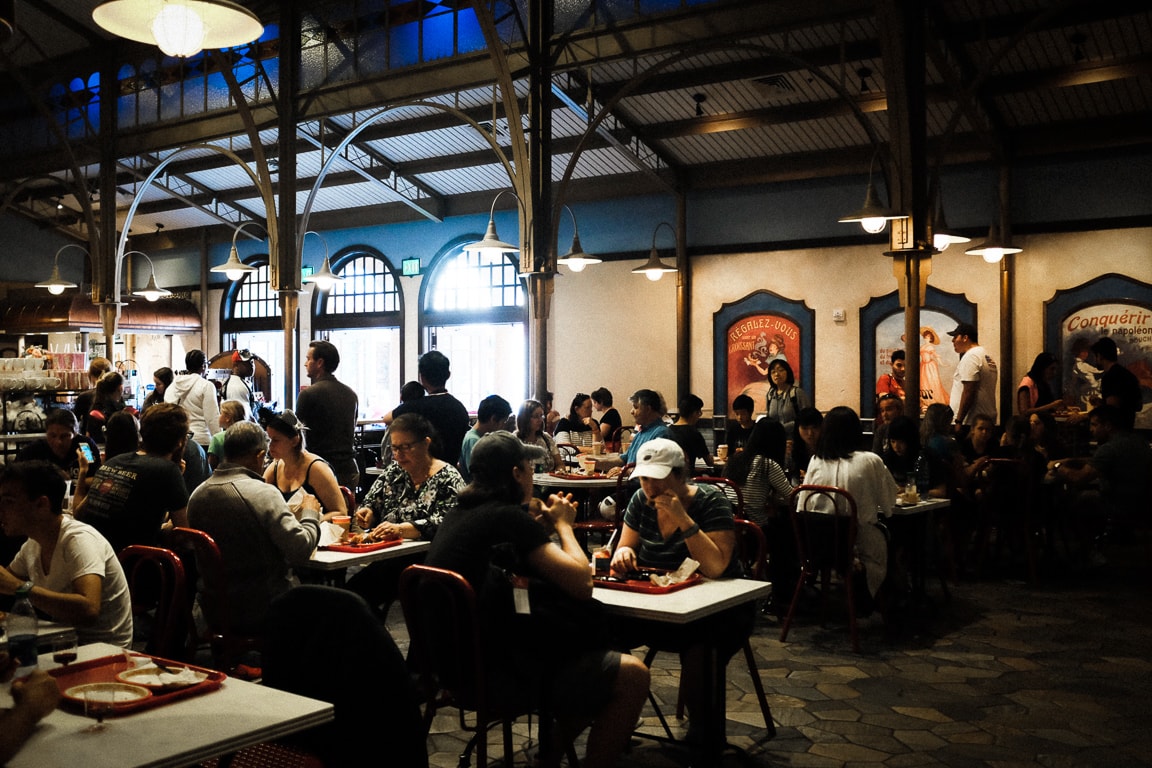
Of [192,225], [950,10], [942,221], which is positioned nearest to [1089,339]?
[942,221]

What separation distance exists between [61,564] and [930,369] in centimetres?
1036

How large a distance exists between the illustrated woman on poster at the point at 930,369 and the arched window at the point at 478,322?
584cm

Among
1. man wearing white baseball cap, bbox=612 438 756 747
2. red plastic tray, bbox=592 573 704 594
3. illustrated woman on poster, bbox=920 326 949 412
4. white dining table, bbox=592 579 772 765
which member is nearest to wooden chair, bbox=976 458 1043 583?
illustrated woman on poster, bbox=920 326 949 412

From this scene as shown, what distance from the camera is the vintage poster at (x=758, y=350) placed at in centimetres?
1265

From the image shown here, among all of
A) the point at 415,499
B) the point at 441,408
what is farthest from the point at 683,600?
the point at 441,408

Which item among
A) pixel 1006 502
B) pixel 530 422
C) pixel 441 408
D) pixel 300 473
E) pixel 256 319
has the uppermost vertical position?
pixel 256 319

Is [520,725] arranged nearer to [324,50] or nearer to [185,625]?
[185,625]

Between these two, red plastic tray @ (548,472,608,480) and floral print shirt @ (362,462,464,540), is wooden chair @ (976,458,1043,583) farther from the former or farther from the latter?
floral print shirt @ (362,462,464,540)

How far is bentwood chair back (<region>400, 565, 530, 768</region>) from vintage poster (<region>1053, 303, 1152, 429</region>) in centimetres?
907

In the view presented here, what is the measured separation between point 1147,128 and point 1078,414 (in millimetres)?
3113

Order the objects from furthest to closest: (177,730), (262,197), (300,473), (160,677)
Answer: (262,197) < (300,473) < (160,677) < (177,730)

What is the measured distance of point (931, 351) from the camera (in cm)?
1172

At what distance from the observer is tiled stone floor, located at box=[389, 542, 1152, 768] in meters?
4.03

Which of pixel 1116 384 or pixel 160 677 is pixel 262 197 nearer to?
pixel 1116 384
